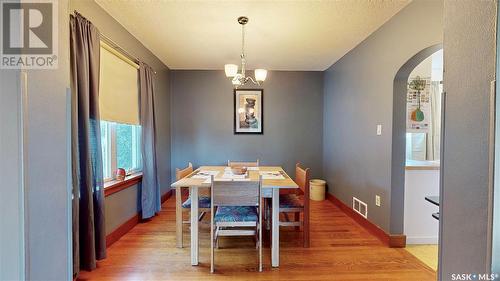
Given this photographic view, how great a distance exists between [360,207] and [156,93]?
11.0 feet

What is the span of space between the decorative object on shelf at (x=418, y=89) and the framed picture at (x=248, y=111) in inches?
91.7

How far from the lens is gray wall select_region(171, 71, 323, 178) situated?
4363 millimetres

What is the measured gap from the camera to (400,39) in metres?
2.26

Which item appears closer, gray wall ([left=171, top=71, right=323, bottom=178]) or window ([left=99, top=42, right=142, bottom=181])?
window ([left=99, top=42, right=142, bottom=181])

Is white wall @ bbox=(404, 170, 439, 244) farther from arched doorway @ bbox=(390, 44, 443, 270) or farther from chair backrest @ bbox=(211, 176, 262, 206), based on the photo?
chair backrest @ bbox=(211, 176, 262, 206)

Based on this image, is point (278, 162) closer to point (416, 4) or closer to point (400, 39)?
point (400, 39)

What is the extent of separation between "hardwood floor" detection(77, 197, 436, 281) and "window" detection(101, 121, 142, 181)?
793 mm

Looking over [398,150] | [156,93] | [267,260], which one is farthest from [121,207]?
[398,150]

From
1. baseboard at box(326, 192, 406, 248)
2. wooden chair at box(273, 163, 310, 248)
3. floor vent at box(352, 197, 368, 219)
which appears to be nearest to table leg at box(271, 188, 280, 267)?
wooden chair at box(273, 163, 310, 248)

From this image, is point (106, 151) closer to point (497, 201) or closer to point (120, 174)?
point (120, 174)

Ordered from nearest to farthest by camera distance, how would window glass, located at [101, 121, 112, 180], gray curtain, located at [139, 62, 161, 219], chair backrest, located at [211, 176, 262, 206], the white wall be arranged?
chair backrest, located at [211, 176, 262, 206] < the white wall < window glass, located at [101, 121, 112, 180] < gray curtain, located at [139, 62, 161, 219]

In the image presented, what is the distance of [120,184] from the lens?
8.45 feet

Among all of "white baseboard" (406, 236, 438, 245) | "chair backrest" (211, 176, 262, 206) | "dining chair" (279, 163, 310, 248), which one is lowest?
"white baseboard" (406, 236, 438, 245)

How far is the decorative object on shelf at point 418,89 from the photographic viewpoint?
9.23 feet
